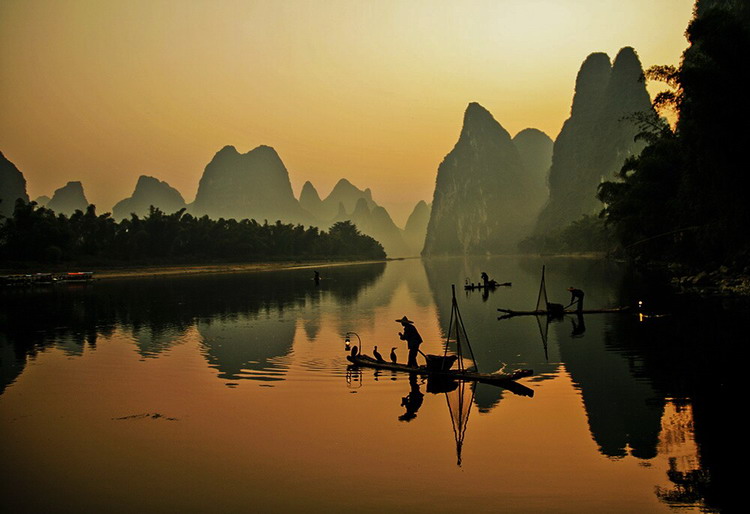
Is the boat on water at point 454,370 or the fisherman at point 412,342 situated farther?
the fisherman at point 412,342

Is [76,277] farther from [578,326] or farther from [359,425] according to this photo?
[359,425]

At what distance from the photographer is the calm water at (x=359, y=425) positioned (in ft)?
31.1

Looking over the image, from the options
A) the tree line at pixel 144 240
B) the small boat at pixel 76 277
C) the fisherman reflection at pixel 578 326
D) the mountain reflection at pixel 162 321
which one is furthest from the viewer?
the tree line at pixel 144 240

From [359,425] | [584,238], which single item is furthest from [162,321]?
[584,238]

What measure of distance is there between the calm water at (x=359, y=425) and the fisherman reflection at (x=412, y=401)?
0.09 metres

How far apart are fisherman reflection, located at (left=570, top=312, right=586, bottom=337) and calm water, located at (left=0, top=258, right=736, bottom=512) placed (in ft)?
1.07

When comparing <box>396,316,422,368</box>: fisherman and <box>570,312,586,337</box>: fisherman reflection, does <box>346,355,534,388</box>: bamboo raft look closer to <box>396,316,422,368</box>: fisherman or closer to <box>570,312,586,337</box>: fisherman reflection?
<box>396,316,422,368</box>: fisherman

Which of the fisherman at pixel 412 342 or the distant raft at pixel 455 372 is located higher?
the fisherman at pixel 412 342

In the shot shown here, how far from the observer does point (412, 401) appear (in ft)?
49.4

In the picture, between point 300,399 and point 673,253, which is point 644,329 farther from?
point 673,253

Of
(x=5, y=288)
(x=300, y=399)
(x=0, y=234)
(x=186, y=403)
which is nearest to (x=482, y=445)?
(x=300, y=399)

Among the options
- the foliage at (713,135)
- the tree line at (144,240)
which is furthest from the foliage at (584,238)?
the foliage at (713,135)

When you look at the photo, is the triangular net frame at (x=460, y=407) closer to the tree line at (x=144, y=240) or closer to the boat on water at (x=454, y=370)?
the boat on water at (x=454, y=370)

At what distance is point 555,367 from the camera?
19.0 metres
